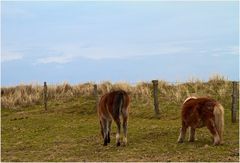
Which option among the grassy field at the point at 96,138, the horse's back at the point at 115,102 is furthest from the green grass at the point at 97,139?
the horse's back at the point at 115,102

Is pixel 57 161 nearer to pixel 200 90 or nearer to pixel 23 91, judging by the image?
pixel 200 90

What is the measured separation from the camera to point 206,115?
1047cm

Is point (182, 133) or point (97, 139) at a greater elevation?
point (182, 133)

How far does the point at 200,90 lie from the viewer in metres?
22.2

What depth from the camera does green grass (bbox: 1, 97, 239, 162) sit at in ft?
31.9

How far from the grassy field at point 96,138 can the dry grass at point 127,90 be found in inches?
32.3

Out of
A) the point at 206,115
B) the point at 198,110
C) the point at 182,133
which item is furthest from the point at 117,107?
the point at 206,115

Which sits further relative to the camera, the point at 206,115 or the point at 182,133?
the point at 182,133

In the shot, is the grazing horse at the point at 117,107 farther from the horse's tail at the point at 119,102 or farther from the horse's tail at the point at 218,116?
the horse's tail at the point at 218,116

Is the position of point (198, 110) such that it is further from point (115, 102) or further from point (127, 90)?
point (127, 90)

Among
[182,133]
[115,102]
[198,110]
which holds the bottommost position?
[182,133]

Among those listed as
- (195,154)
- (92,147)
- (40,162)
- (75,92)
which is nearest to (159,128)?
(92,147)

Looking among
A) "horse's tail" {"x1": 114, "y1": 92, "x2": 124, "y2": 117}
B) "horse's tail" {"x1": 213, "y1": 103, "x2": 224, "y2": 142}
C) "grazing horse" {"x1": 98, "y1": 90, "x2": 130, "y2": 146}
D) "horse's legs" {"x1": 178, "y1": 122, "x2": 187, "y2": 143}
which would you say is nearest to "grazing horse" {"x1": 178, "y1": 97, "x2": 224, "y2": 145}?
"horse's tail" {"x1": 213, "y1": 103, "x2": 224, "y2": 142}

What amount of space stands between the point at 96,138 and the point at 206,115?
4015 mm
